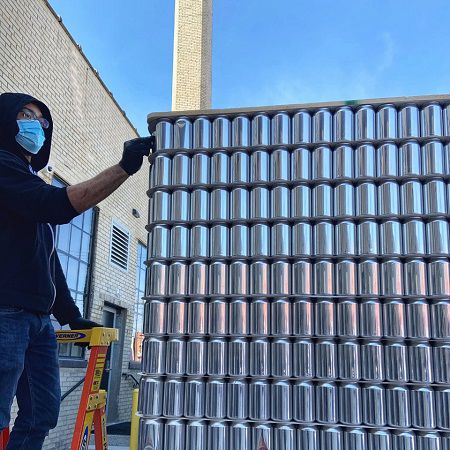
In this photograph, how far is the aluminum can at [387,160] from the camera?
2.96 meters

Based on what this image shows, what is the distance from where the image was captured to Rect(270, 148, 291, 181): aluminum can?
120 inches

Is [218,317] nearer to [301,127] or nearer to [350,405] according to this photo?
[350,405]

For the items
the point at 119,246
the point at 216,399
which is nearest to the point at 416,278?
the point at 216,399

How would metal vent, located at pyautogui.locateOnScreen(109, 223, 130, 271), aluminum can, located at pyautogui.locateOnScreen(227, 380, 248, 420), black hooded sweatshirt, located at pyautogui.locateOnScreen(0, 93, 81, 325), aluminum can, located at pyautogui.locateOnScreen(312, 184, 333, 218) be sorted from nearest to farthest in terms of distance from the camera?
black hooded sweatshirt, located at pyautogui.locateOnScreen(0, 93, 81, 325), aluminum can, located at pyautogui.locateOnScreen(227, 380, 248, 420), aluminum can, located at pyautogui.locateOnScreen(312, 184, 333, 218), metal vent, located at pyautogui.locateOnScreen(109, 223, 130, 271)

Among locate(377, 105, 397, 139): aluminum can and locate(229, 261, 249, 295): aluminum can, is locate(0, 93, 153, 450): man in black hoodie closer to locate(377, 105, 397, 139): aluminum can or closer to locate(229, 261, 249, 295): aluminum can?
locate(229, 261, 249, 295): aluminum can

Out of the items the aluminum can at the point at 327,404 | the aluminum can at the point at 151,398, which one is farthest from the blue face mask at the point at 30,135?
the aluminum can at the point at 327,404

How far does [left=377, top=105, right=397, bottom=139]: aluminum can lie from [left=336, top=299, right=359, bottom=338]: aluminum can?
3.13 feet

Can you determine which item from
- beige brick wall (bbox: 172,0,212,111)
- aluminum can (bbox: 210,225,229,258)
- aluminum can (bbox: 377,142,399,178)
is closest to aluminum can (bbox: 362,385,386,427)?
aluminum can (bbox: 210,225,229,258)

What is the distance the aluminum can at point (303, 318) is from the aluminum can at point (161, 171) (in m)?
1.02

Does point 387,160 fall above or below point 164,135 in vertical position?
below

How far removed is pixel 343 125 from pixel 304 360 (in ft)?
4.35

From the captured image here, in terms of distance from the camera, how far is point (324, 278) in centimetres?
285

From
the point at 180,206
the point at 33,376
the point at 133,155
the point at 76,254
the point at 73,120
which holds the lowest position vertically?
the point at 33,376

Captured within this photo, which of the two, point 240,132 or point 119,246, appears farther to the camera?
point 119,246
